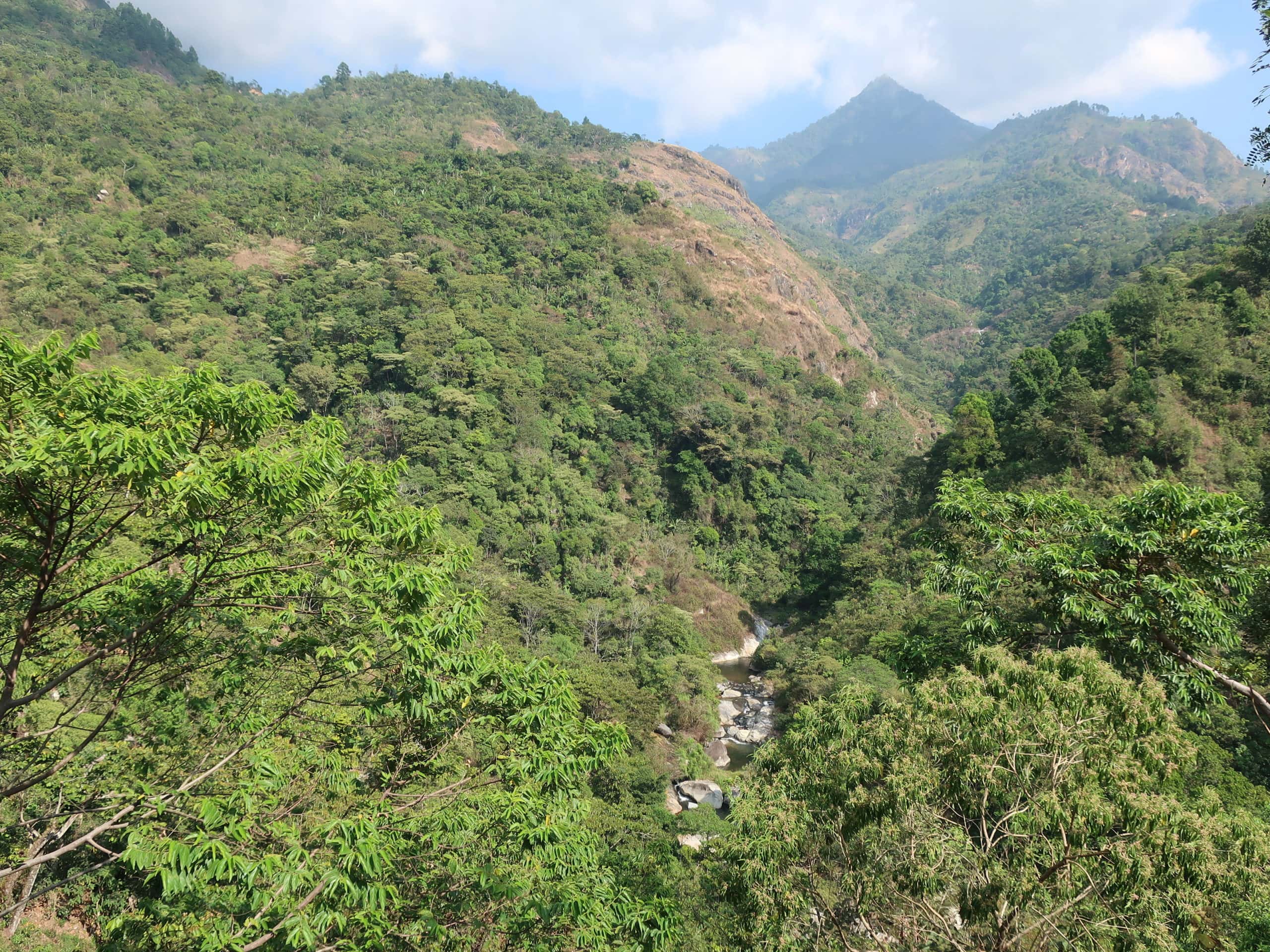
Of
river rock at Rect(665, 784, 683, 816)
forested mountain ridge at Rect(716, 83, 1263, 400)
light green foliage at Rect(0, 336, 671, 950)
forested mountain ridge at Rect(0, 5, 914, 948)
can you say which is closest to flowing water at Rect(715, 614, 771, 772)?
forested mountain ridge at Rect(0, 5, 914, 948)

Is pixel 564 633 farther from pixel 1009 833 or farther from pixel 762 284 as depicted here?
pixel 762 284

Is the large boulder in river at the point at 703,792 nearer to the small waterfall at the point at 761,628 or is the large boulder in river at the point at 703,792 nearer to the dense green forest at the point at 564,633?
the dense green forest at the point at 564,633

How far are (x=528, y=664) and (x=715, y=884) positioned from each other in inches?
148

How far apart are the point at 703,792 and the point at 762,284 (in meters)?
55.5

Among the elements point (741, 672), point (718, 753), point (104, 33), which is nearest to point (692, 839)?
point (718, 753)

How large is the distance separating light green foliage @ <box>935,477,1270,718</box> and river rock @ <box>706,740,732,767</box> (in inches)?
802

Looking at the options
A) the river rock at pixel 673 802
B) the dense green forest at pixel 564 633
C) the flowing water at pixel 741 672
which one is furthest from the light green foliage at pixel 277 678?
the flowing water at pixel 741 672

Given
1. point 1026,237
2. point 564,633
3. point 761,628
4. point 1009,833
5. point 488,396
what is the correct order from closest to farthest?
point 1009,833 < point 564,633 < point 761,628 < point 488,396 < point 1026,237

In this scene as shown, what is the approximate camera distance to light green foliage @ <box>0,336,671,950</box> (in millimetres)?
3619

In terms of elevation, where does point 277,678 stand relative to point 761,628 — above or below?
above

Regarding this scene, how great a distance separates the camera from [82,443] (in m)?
3.36

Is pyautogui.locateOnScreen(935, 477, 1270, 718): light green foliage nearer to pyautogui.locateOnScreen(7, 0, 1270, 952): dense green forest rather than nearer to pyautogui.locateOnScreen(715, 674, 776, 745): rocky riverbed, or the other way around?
pyautogui.locateOnScreen(7, 0, 1270, 952): dense green forest

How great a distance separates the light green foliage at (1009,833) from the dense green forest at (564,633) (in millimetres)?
40

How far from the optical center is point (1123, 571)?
596cm
